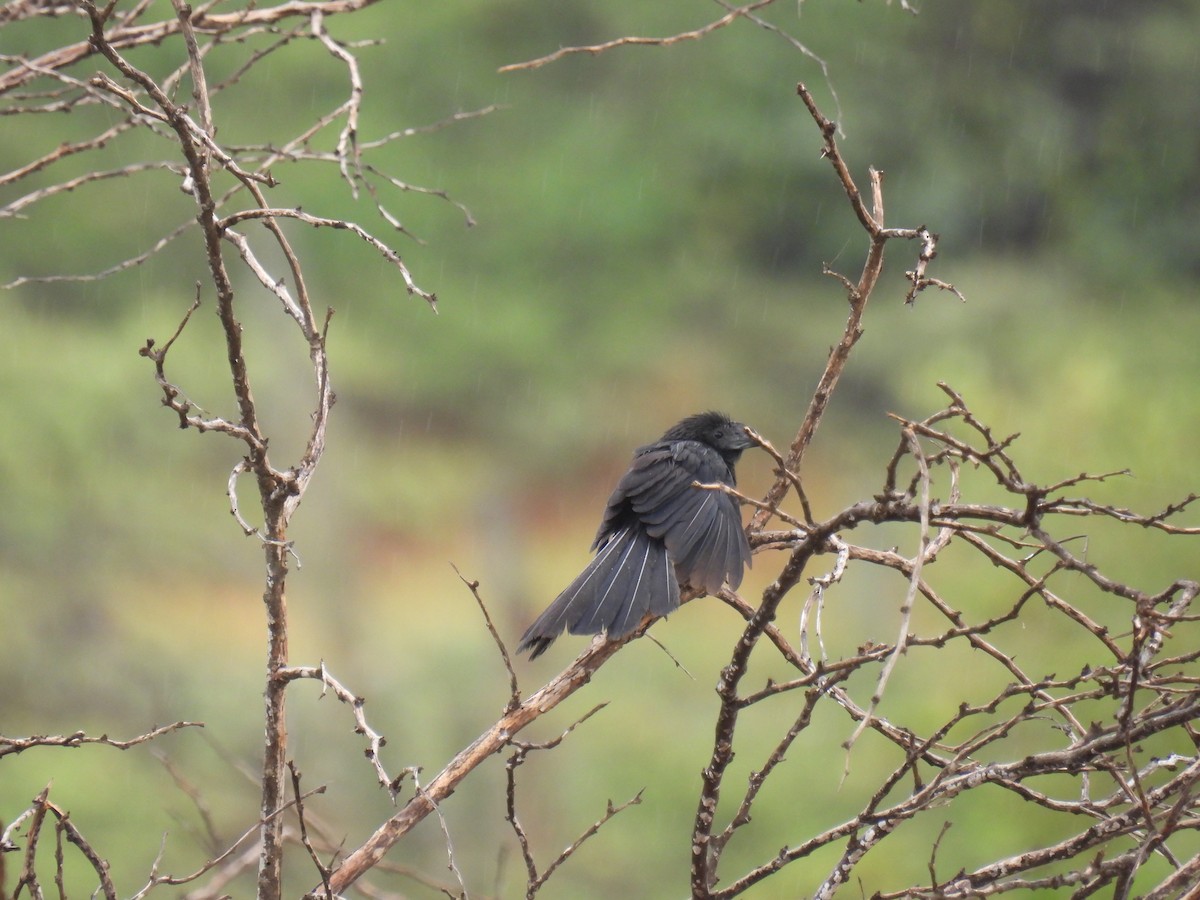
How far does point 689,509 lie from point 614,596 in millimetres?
490

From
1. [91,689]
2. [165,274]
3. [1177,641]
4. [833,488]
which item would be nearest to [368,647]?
[91,689]

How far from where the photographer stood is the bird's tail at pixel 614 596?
6.71 feet

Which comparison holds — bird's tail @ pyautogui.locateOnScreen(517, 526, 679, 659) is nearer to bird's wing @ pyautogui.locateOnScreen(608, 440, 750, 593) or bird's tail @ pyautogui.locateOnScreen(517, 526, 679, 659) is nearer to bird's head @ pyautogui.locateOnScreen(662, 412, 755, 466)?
bird's wing @ pyautogui.locateOnScreen(608, 440, 750, 593)

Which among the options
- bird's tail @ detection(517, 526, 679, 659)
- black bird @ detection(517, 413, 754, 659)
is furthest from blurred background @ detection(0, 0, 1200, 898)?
bird's tail @ detection(517, 526, 679, 659)

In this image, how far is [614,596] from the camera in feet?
6.95

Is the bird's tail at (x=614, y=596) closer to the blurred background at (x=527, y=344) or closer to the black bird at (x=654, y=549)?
the black bird at (x=654, y=549)

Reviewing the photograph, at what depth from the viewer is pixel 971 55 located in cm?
1075

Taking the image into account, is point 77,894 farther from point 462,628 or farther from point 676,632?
point 676,632

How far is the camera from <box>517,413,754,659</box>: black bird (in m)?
2.12

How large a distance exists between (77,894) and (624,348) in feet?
19.7

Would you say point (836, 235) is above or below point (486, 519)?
above

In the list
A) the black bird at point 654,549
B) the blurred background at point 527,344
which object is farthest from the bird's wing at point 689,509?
the blurred background at point 527,344

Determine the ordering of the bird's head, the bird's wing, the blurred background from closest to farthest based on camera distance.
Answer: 1. the bird's wing
2. the bird's head
3. the blurred background

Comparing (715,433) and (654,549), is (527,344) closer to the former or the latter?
(715,433)
